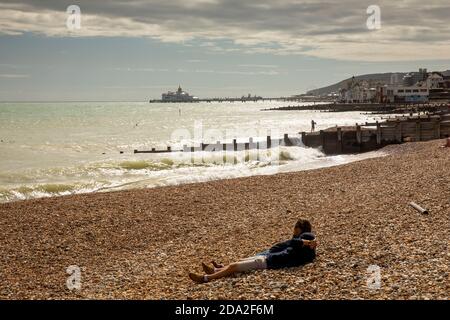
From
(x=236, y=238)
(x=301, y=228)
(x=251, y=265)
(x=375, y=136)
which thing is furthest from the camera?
(x=375, y=136)

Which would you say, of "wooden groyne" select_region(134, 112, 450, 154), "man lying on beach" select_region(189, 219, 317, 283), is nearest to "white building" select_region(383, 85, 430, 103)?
"wooden groyne" select_region(134, 112, 450, 154)

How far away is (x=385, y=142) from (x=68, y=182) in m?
25.8

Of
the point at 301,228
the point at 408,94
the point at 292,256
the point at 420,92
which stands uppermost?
the point at 420,92

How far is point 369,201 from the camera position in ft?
47.0

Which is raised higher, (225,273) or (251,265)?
(251,265)

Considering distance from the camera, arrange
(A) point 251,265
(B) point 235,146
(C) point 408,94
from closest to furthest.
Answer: (A) point 251,265 < (B) point 235,146 < (C) point 408,94

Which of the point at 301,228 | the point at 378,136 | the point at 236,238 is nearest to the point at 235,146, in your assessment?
the point at 378,136

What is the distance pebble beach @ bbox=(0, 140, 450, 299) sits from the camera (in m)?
7.90

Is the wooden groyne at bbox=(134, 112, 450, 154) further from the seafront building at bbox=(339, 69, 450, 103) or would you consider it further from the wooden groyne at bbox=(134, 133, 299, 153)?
the seafront building at bbox=(339, 69, 450, 103)

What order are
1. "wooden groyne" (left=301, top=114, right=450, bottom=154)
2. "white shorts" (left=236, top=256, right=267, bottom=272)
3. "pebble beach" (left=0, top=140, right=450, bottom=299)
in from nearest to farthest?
"pebble beach" (left=0, top=140, right=450, bottom=299) → "white shorts" (left=236, top=256, right=267, bottom=272) → "wooden groyne" (left=301, top=114, right=450, bottom=154)

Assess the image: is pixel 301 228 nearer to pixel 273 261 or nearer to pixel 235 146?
pixel 273 261

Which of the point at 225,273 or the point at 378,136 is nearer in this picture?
the point at 225,273

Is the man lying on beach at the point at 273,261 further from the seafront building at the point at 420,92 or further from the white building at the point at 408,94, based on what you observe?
the white building at the point at 408,94

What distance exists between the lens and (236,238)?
12352 millimetres
